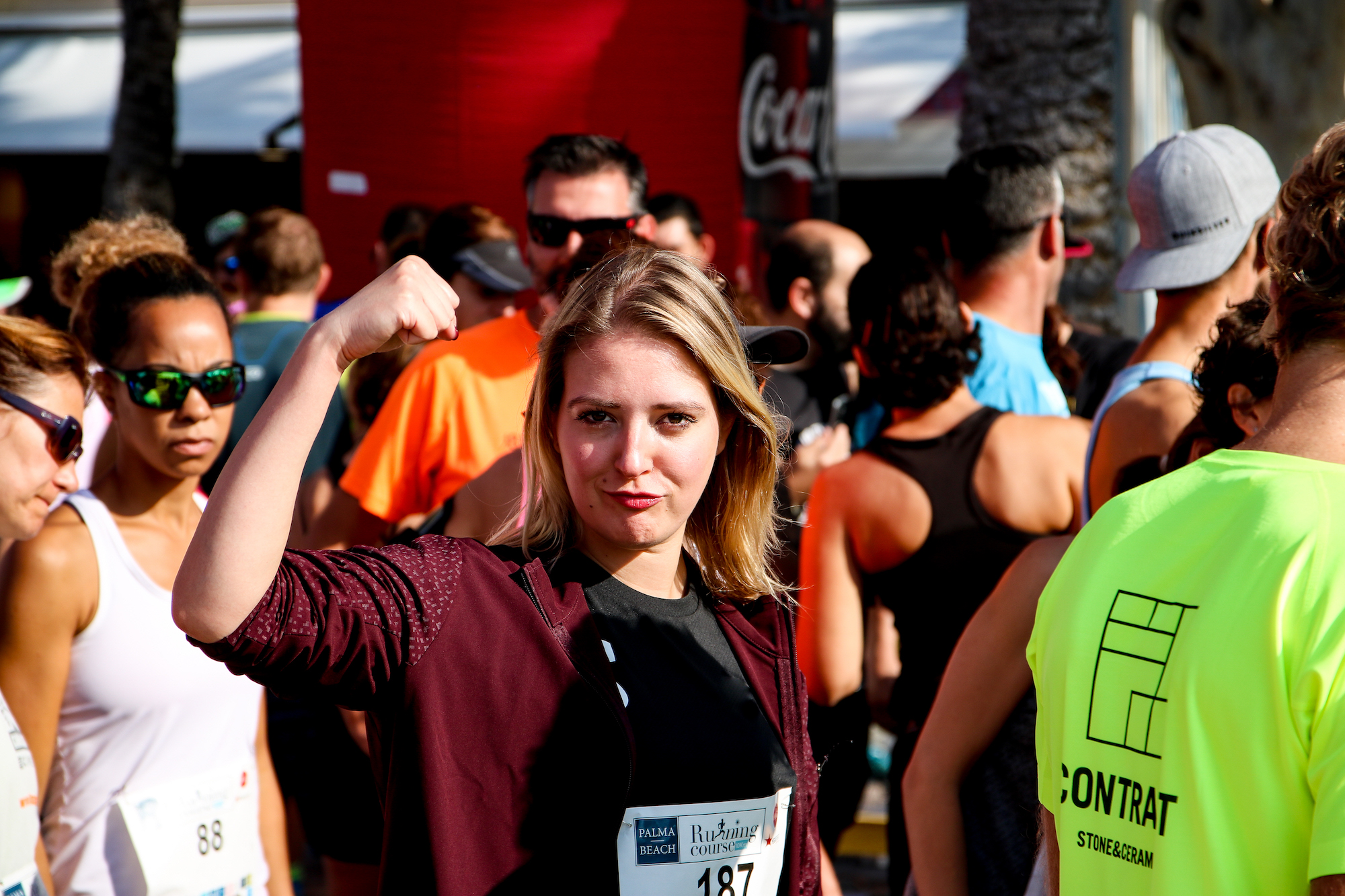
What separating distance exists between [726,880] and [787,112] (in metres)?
4.97

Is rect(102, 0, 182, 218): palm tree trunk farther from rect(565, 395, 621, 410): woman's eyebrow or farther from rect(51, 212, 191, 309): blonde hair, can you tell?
rect(565, 395, 621, 410): woman's eyebrow

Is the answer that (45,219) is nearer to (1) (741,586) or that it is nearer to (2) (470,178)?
(2) (470,178)

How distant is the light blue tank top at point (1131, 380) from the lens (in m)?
2.79

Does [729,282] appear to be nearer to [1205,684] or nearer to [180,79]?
[1205,684]

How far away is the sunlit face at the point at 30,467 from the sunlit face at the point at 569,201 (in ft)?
4.53

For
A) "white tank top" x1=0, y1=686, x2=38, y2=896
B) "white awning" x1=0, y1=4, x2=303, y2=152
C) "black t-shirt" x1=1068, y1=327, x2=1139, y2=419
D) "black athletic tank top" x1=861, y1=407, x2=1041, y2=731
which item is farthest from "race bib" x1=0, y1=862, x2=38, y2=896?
"white awning" x1=0, y1=4, x2=303, y2=152

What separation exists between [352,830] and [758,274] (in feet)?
11.5

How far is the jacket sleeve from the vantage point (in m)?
1.46

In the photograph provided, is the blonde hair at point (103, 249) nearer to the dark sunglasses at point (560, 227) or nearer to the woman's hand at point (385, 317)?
the dark sunglasses at point (560, 227)

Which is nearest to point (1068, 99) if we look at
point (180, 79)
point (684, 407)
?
point (684, 407)

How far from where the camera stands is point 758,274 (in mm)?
6094

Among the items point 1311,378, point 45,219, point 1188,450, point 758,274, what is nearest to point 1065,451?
point 1188,450

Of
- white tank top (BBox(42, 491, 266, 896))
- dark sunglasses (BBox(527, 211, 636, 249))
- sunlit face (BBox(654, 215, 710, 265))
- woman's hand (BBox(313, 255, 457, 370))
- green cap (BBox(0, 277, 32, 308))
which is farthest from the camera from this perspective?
sunlit face (BBox(654, 215, 710, 265))

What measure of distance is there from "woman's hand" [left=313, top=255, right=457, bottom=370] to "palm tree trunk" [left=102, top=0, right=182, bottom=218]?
31.5 ft
